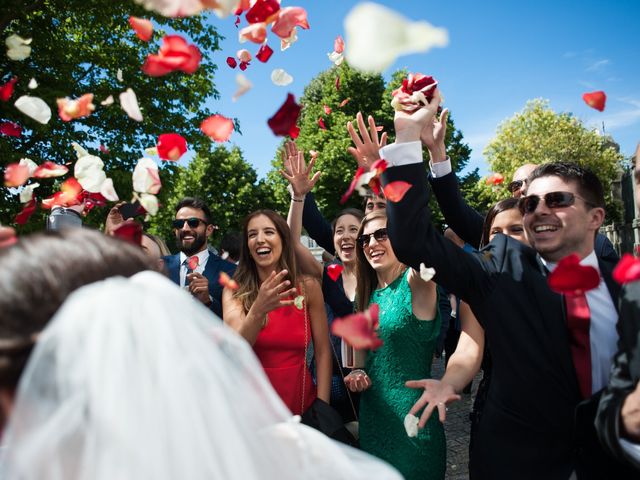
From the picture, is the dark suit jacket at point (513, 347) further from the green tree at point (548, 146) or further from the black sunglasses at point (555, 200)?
the green tree at point (548, 146)

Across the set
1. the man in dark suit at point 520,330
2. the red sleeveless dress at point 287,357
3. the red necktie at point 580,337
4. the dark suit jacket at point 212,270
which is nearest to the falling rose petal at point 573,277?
the red necktie at point 580,337

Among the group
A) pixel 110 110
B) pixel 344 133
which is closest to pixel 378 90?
pixel 344 133

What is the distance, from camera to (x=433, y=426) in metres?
2.76

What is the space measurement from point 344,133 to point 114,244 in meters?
23.6

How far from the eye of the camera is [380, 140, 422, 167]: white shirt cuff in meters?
2.13

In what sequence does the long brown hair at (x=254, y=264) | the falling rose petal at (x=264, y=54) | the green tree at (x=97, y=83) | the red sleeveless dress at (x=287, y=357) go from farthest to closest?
the green tree at (x=97, y=83), the long brown hair at (x=254, y=264), the red sleeveless dress at (x=287, y=357), the falling rose petal at (x=264, y=54)

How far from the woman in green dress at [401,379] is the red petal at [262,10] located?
1.63 m

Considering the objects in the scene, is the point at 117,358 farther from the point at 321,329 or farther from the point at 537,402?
the point at 321,329

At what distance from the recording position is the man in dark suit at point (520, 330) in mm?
1996

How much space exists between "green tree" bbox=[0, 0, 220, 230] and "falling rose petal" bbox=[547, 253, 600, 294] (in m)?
11.3

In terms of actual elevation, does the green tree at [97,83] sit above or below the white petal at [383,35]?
above

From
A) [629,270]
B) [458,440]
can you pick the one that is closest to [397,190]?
[629,270]

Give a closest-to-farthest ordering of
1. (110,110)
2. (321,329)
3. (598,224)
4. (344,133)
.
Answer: (598,224) < (321,329) < (110,110) < (344,133)

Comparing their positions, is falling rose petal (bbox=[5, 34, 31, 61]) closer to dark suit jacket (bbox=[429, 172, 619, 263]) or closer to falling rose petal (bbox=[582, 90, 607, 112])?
dark suit jacket (bbox=[429, 172, 619, 263])
